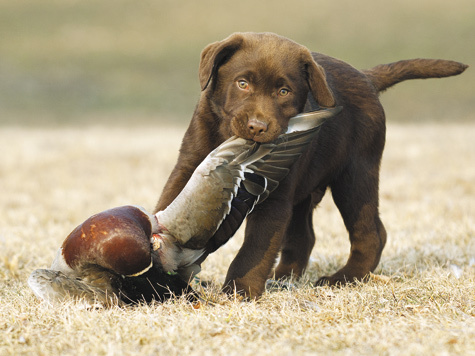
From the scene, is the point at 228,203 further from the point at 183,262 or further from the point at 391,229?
the point at 391,229

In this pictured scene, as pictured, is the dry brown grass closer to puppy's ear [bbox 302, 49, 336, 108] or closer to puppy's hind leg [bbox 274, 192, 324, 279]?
puppy's hind leg [bbox 274, 192, 324, 279]

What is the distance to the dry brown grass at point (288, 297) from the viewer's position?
283cm

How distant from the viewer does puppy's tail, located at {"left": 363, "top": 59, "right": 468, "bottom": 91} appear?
4.69 m

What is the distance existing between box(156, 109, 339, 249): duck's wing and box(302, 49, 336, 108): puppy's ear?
0.14 metres

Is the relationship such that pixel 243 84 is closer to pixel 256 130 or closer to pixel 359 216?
pixel 256 130

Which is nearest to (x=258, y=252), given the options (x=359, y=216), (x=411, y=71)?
(x=359, y=216)

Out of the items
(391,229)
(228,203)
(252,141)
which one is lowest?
(391,229)

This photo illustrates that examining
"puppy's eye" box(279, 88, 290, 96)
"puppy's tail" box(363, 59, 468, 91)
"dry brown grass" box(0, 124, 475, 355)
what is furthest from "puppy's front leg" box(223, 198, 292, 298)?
"puppy's tail" box(363, 59, 468, 91)

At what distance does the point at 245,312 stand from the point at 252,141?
2.86ft

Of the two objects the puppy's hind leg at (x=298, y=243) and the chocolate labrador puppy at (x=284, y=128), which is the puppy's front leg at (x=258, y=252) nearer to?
the chocolate labrador puppy at (x=284, y=128)

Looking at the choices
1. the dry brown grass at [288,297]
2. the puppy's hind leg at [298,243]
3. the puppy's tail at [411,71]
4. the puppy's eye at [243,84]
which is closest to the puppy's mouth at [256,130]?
the puppy's eye at [243,84]

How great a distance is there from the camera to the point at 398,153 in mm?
11703

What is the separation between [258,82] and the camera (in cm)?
360

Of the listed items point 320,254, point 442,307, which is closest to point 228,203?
point 442,307
